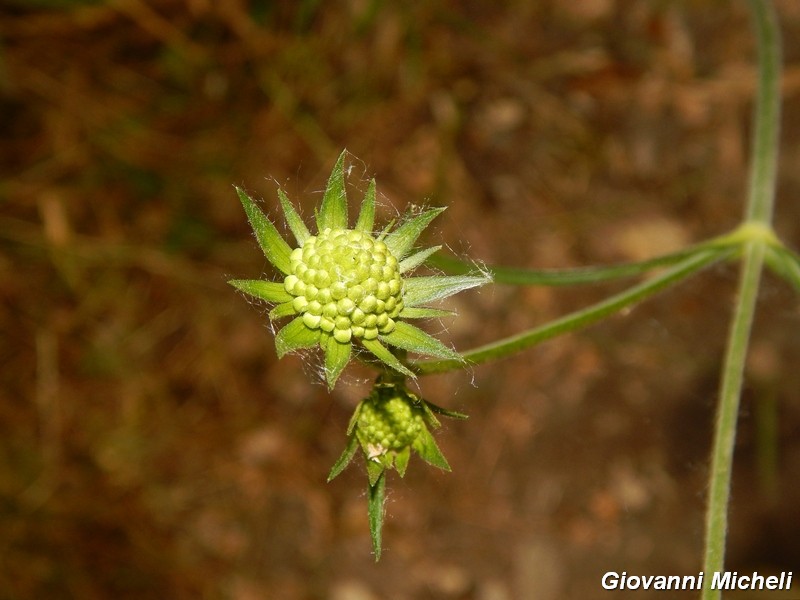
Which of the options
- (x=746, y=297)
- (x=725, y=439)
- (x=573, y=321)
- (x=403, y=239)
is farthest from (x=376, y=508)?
(x=746, y=297)

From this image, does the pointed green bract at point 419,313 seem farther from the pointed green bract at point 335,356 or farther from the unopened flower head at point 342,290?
the pointed green bract at point 335,356

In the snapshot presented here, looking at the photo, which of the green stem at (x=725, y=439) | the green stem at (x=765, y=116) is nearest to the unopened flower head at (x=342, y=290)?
the green stem at (x=725, y=439)

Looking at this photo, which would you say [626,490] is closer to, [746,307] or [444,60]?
[746,307]

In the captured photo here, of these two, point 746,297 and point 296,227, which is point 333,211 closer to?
point 296,227

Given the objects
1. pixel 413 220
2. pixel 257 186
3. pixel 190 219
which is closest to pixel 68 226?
pixel 190 219

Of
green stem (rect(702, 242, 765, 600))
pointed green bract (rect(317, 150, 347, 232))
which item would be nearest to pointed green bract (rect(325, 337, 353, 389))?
pointed green bract (rect(317, 150, 347, 232))

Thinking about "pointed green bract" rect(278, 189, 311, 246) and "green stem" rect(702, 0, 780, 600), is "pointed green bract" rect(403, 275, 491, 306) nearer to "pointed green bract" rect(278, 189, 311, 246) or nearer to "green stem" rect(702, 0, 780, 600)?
"pointed green bract" rect(278, 189, 311, 246)
